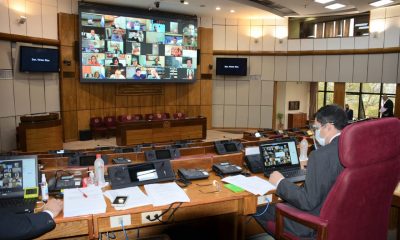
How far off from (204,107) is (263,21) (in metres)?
3.65

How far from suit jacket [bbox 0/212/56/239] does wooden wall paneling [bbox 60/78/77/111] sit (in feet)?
25.3

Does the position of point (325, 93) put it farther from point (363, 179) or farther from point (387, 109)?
point (363, 179)

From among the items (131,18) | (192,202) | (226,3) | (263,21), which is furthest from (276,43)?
(192,202)

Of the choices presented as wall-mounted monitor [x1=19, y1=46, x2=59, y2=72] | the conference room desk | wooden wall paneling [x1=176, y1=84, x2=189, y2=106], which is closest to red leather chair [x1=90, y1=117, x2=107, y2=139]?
the conference room desk

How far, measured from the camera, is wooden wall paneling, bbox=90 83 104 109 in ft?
32.0

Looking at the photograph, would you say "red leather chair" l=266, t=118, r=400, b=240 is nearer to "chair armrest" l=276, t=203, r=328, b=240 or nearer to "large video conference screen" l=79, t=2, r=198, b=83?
"chair armrest" l=276, t=203, r=328, b=240

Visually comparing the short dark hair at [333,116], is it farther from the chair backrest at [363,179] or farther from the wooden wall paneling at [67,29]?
the wooden wall paneling at [67,29]

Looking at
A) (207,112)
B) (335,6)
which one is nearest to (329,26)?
(335,6)

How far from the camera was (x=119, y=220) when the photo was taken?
2.28 m

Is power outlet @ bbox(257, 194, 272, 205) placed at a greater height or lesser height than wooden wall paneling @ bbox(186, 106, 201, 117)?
lesser

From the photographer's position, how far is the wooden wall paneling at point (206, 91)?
11.4m

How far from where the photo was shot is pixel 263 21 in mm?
11555

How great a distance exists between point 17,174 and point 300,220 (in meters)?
2.06

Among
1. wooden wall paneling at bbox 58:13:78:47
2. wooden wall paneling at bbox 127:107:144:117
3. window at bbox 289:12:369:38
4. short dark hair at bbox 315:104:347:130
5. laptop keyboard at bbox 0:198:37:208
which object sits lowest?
laptop keyboard at bbox 0:198:37:208
